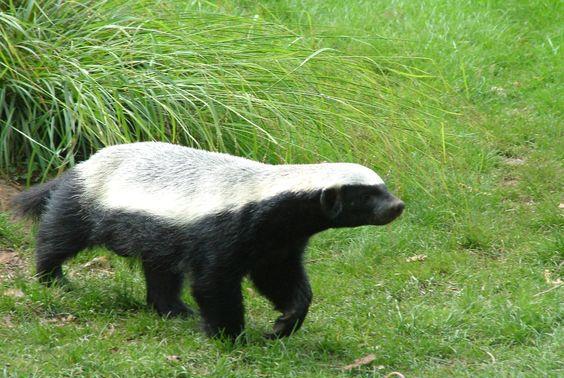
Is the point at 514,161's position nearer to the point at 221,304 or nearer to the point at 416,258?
the point at 416,258

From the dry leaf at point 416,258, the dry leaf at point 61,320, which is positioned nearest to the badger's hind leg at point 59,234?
the dry leaf at point 61,320

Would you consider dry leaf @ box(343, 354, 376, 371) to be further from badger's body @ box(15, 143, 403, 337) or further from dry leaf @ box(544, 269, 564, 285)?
dry leaf @ box(544, 269, 564, 285)

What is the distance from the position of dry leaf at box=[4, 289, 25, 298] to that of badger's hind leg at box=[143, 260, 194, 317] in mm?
715

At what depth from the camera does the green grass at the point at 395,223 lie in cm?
485

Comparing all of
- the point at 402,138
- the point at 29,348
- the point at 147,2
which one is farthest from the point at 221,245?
the point at 147,2

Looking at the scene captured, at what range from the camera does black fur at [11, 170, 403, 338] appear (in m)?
4.78

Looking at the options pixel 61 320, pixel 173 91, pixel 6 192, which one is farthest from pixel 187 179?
pixel 6 192

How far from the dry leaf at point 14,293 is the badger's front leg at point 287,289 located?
139cm

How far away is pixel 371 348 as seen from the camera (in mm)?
4961

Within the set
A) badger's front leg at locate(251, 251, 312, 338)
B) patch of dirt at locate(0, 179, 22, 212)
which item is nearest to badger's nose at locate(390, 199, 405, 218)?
badger's front leg at locate(251, 251, 312, 338)

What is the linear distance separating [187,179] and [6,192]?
210cm

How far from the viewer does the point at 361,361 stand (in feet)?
15.6

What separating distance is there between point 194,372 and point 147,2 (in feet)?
13.0

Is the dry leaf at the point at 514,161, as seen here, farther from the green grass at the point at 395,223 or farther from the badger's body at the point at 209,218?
the badger's body at the point at 209,218
